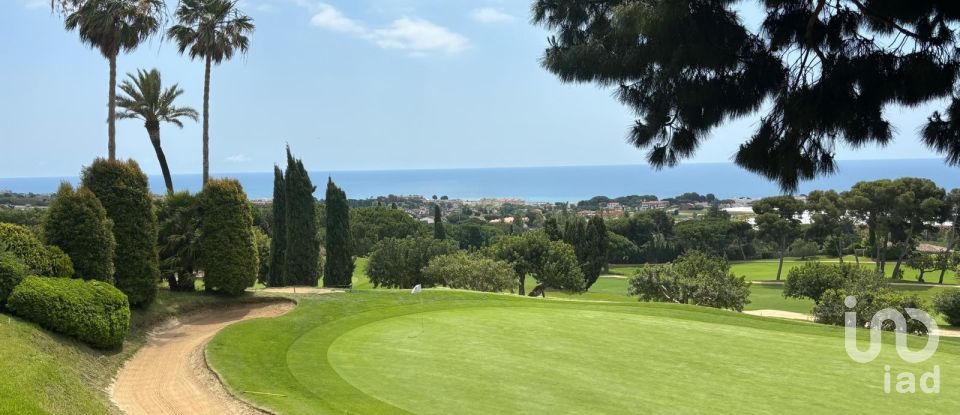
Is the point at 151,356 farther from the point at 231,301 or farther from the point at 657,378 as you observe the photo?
the point at 657,378

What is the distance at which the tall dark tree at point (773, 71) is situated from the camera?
18.9 ft

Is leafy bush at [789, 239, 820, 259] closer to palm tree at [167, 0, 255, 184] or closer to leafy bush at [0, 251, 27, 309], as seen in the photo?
palm tree at [167, 0, 255, 184]

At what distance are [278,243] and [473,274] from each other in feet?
31.4

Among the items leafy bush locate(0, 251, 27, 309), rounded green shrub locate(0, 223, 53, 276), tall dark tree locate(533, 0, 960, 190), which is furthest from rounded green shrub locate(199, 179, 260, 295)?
tall dark tree locate(533, 0, 960, 190)

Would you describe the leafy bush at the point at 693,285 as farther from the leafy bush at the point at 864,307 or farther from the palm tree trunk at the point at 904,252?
the palm tree trunk at the point at 904,252

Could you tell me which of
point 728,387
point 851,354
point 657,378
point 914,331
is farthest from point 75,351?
point 914,331

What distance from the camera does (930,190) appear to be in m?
54.3

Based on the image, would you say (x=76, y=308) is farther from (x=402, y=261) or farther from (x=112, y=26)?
(x=402, y=261)

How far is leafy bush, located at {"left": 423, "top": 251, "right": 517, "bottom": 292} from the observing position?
32281 millimetres

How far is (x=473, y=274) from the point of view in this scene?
32.2 m

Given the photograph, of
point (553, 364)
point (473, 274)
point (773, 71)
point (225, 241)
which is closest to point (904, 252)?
point (473, 274)

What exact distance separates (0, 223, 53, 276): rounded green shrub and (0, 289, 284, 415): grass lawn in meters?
1.89

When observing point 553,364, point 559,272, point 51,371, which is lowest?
point 559,272

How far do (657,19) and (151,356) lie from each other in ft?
40.1
